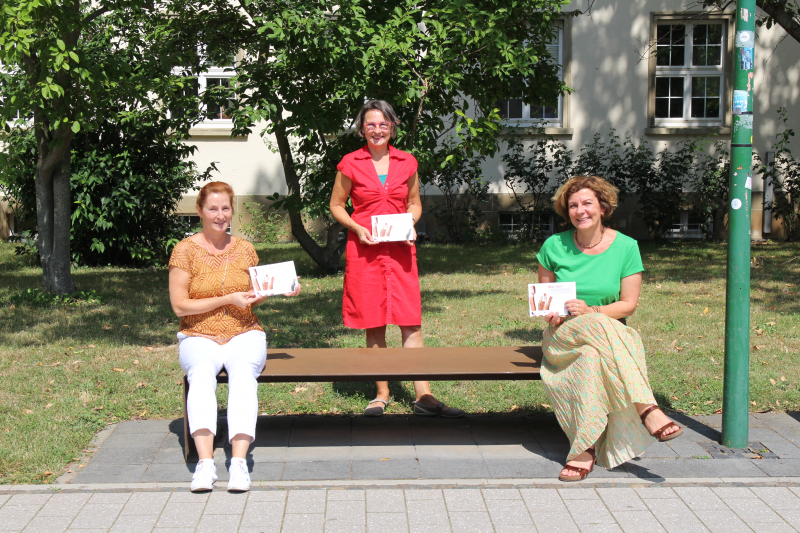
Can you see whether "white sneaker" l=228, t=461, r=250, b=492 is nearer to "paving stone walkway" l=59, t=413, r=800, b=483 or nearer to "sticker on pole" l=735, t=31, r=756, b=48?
"paving stone walkway" l=59, t=413, r=800, b=483

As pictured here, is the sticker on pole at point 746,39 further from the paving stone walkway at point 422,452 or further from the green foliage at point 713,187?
the green foliage at point 713,187

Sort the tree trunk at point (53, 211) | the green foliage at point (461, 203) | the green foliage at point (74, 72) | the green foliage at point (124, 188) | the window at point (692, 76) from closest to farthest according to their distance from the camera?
the green foliage at point (74, 72) → the tree trunk at point (53, 211) → the green foliage at point (124, 188) → the green foliage at point (461, 203) → the window at point (692, 76)

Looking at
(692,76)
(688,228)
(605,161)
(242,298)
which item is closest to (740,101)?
(242,298)

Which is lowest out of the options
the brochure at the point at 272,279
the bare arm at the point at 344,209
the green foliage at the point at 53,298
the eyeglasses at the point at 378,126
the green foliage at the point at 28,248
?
the green foliage at the point at 53,298

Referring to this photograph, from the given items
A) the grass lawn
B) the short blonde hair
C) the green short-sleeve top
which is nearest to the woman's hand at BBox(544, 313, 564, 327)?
the green short-sleeve top

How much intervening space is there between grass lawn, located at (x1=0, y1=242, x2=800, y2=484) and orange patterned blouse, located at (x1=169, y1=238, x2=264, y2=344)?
0.99m

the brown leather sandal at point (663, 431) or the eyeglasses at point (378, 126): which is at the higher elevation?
the eyeglasses at point (378, 126)

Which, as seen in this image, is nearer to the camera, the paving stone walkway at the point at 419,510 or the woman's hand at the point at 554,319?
the paving stone walkway at the point at 419,510

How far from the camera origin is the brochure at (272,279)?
4.18m

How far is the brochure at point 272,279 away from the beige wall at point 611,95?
1144 centimetres

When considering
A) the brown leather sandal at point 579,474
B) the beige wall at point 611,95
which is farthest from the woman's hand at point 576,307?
the beige wall at point 611,95

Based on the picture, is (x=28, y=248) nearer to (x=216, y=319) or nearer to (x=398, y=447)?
(x=216, y=319)

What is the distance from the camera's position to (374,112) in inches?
190

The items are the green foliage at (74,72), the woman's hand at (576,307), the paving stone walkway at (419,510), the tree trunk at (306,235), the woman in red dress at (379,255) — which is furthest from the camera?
the tree trunk at (306,235)
